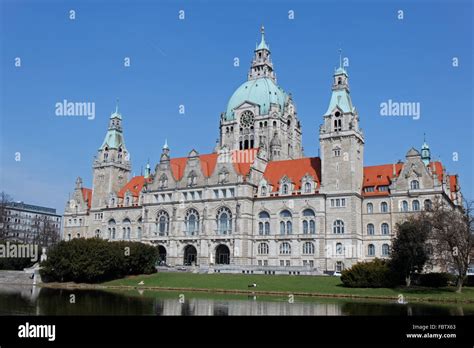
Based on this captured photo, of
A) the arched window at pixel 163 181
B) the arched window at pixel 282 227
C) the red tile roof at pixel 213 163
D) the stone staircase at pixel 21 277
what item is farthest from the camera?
the arched window at pixel 163 181

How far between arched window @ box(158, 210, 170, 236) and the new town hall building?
179 millimetres

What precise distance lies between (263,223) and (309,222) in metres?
8.24

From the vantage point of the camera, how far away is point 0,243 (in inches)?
3617

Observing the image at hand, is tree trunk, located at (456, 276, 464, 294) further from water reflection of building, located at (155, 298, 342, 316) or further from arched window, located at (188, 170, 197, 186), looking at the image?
arched window, located at (188, 170, 197, 186)

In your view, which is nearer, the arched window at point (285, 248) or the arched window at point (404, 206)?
the arched window at point (404, 206)

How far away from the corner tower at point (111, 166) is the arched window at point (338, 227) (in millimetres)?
48869

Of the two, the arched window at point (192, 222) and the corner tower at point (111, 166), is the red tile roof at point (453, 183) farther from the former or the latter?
the corner tower at point (111, 166)

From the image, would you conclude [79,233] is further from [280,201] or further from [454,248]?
[454,248]

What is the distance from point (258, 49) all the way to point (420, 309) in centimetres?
9488

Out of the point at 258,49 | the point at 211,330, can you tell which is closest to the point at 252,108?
the point at 258,49

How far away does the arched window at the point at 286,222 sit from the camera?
87938 millimetres

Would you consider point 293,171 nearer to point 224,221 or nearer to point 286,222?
point 286,222

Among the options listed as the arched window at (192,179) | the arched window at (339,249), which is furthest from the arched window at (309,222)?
the arched window at (192,179)

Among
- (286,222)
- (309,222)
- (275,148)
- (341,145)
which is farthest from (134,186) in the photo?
(341,145)
